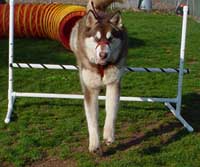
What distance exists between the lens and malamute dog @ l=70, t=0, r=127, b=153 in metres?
5.24

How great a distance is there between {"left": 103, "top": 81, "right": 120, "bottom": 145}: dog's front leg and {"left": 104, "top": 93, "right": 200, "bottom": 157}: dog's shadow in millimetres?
171

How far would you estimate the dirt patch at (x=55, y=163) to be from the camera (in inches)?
208

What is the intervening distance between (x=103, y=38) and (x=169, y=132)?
187 centimetres

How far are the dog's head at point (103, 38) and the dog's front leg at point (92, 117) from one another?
1.36 ft

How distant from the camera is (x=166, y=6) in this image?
30422 mm

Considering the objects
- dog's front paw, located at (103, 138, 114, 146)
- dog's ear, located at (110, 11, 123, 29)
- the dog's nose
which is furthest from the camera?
dog's front paw, located at (103, 138, 114, 146)

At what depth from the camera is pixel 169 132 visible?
21.0ft

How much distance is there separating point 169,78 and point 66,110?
312 centimetres

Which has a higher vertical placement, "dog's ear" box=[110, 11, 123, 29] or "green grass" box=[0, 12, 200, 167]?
"dog's ear" box=[110, 11, 123, 29]

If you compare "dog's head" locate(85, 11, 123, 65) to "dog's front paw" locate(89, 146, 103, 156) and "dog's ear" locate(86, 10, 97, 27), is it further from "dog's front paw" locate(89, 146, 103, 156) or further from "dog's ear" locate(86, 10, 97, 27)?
"dog's front paw" locate(89, 146, 103, 156)

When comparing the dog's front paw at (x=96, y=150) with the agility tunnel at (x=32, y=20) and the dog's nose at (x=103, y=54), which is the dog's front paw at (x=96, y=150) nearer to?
the dog's nose at (x=103, y=54)

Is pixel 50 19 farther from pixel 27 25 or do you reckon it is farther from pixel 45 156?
pixel 45 156

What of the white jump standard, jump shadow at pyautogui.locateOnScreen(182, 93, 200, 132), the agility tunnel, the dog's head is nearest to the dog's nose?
the dog's head

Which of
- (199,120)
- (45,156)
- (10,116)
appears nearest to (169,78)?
(199,120)
